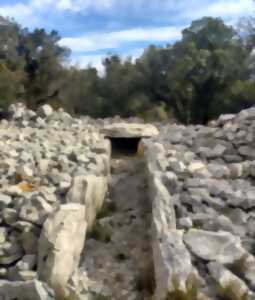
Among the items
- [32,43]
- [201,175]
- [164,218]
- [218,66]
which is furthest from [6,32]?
[164,218]

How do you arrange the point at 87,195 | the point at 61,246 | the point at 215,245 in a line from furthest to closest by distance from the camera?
the point at 87,195
the point at 61,246
the point at 215,245

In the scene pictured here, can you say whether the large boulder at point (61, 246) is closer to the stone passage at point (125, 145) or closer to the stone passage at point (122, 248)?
the stone passage at point (122, 248)

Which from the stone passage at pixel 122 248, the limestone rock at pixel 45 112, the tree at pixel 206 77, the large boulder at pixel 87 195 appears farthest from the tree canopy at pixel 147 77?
the large boulder at pixel 87 195

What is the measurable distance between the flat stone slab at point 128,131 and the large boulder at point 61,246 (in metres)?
9.54

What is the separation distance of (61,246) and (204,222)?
5.44ft

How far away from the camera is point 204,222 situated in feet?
21.4

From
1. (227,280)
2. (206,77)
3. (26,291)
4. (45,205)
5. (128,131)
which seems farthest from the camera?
(206,77)

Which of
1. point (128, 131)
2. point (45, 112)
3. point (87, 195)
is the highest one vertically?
point (45, 112)

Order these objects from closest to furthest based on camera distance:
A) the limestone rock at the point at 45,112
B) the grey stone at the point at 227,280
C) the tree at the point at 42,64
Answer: the grey stone at the point at 227,280 < the limestone rock at the point at 45,112 < the tree at the point at 42,64

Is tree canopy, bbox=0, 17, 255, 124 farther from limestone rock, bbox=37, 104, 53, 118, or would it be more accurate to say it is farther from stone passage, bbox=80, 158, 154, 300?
stone passage, bbox=80, 158, 154, 300

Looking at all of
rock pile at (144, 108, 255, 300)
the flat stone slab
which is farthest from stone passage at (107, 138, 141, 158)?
rock pile at (144, 108, 255, 300)

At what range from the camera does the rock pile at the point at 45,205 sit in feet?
18.7

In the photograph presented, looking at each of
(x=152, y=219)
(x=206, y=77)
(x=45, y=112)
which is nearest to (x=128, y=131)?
(x=45, y=112)

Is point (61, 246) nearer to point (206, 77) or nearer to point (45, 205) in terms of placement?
point (45, 205)
